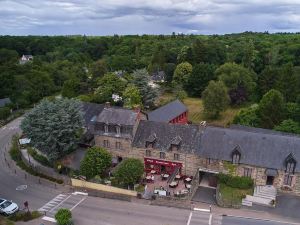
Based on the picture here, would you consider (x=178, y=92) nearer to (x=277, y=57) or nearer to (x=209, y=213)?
(x=277, y=57)

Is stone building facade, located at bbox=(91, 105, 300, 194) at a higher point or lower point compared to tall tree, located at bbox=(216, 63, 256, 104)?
lower

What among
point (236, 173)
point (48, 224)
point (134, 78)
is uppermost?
point (134, 78)

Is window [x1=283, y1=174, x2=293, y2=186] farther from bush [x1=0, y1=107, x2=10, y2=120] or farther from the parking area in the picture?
bush [x1=0, y1=107, x2=10, y2=120]

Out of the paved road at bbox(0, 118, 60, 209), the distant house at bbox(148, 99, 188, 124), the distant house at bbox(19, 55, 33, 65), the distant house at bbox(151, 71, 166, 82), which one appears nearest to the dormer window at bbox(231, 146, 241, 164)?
the distant house at bbox(148, 99, 188, 124)

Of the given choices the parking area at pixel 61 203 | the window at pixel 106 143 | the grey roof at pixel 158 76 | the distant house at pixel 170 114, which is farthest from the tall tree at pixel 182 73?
the parking area at pixel 61 203

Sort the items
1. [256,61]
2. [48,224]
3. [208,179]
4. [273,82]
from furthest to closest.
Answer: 1. [256,61]
2. [273,82]
3. [208,179]
4. [48,224]

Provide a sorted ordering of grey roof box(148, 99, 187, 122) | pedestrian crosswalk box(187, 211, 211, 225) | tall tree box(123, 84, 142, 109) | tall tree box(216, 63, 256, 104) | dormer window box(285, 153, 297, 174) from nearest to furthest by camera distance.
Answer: pedestrian crosswalk box(187, 211, 211, 225) < dormer window box(285, 153, 297, 174) < grey roof box(148, 99, 187, 122) < tall tree box(123, 84, 142, 109) < tall tree box(216, 63, 256, 104)

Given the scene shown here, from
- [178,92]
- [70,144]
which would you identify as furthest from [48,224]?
[178,92]
